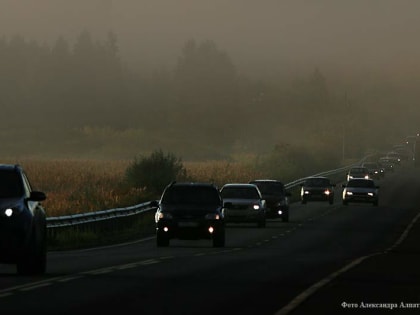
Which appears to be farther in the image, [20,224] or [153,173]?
[153,173]

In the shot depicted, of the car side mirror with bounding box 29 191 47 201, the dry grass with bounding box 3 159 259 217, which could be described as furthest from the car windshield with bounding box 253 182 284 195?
the car side mirror with bounding box 29 191 47 201

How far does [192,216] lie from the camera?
38.6m

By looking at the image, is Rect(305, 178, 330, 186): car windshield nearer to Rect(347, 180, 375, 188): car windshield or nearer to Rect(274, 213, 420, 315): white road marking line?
Rect(347, 180, 375, 188): car windshield

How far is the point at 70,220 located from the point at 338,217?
23.3 m

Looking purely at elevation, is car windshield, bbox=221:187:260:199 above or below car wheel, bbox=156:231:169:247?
above

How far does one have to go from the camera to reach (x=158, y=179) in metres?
67.4

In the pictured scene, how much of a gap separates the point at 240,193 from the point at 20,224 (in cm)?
2858

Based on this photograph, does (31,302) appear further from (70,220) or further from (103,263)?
(70,220)

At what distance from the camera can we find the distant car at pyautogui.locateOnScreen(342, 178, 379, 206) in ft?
252

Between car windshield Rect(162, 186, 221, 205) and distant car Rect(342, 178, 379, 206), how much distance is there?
124 feet

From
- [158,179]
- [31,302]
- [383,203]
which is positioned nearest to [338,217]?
[158,179]

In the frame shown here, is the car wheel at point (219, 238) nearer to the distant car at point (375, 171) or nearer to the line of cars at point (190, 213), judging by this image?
the line of cars at point (190, 213)

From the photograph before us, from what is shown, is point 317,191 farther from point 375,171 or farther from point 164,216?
point 375,171

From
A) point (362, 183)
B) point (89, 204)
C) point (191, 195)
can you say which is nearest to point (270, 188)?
point (89, 204)
